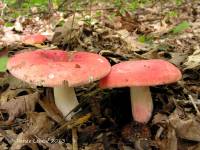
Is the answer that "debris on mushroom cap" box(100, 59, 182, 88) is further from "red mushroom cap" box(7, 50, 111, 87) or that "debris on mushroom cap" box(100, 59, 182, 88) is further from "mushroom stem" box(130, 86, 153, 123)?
"mushroom stem" box(130, 86, 153, 123)

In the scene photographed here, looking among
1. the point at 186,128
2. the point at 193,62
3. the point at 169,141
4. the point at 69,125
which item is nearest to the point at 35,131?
the point at 69,125

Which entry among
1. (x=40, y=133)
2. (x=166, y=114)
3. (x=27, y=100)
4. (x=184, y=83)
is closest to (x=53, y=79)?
(x=40, y=133)

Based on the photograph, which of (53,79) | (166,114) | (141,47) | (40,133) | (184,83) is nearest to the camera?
(53,79)

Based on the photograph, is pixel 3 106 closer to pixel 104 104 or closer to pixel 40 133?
pixel 40 133

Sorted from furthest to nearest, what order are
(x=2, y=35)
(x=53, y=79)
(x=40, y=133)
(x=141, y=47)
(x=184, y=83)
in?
(x=2, y=35) < (x=141, y=47) < (x=184, y=83) < (x=40, y=133) < (x=53, y=79)

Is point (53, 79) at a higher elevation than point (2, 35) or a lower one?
higher

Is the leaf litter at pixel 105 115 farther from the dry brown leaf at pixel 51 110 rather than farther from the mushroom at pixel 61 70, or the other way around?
the mushroom at pixel 61 70

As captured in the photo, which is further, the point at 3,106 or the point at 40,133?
the point at 3,106
